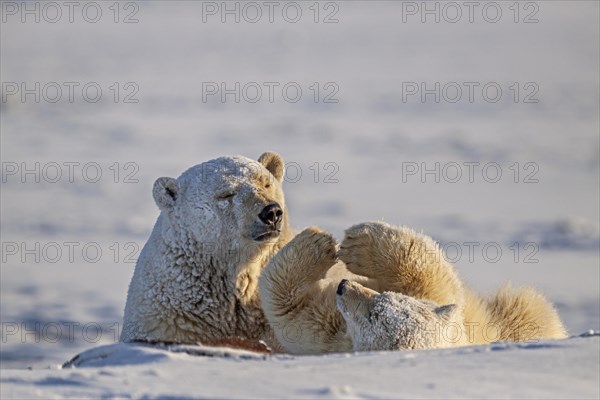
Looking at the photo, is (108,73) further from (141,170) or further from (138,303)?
(138,303)

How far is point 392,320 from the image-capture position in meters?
5.54

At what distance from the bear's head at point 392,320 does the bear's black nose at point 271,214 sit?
1094 millimetres

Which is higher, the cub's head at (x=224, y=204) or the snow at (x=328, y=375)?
the cub's head at (x=224, y=204)

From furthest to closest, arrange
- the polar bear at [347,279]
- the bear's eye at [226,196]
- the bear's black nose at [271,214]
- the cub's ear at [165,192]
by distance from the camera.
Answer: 1. the cub's ear at [165,192]
2. the bear's eye at [226,196]
3. the bear's black nose at [271,214]
4. the polar bear at [347,279]

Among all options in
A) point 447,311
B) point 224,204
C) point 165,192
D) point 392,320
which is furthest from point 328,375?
point 165,192

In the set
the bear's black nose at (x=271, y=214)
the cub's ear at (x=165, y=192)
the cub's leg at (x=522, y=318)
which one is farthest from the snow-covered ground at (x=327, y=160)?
the cub's ear at (x=165, y=192)

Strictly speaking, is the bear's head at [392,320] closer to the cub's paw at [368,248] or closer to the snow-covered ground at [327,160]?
the cub's paw at [368,248]

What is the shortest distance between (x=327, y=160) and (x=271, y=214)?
42.4 feet

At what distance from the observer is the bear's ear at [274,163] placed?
7.36 metres

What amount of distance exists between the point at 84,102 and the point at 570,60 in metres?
14.2

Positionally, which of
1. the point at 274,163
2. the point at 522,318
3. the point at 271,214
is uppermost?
the point at 274,163

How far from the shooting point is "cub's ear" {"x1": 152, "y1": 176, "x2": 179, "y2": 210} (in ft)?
23.1

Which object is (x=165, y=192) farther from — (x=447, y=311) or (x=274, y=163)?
(x=447, y=311)

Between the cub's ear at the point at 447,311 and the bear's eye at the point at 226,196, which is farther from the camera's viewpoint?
the bear's eye at the point at 226,196
